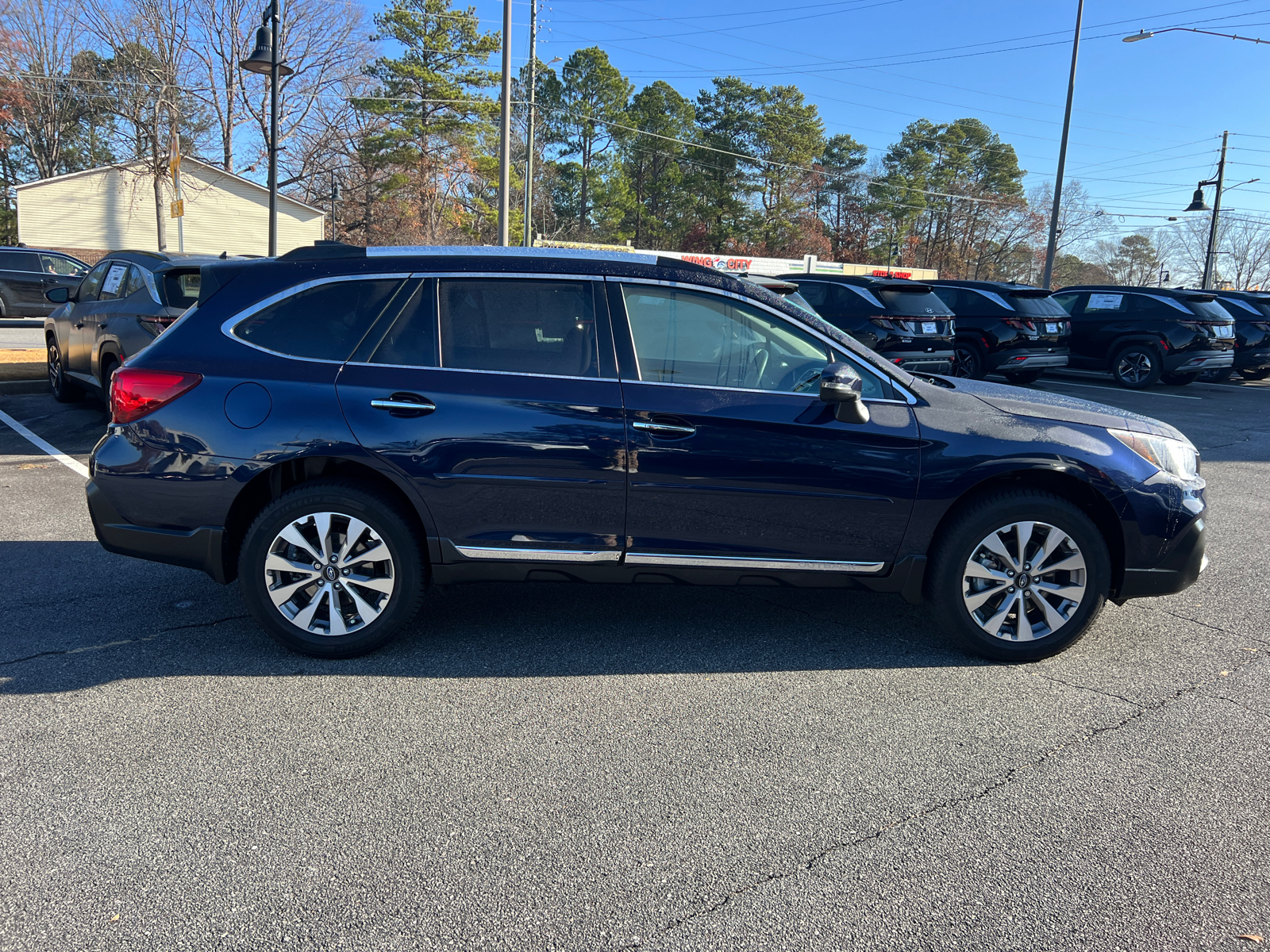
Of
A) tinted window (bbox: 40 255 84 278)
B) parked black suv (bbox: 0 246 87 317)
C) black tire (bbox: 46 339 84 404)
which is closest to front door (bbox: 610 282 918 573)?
black tire (bbox: 46 339 84 404)

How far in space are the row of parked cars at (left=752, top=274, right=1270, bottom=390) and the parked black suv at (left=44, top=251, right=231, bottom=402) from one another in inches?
260

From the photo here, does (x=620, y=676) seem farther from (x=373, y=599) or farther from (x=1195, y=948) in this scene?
(x=1195, y=948)

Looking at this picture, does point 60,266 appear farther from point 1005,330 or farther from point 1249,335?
point 1249,335

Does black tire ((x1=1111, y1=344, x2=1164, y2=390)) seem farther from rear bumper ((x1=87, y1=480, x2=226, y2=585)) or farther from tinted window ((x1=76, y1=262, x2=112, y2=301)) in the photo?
rear bumper ((x1=87, y1=480, x2=226, y2=585))

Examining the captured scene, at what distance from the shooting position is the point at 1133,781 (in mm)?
3234

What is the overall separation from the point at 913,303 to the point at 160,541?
11112 millimetres

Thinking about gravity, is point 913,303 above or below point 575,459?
above

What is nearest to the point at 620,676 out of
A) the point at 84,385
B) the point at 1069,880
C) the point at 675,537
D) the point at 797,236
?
the point at 675,537

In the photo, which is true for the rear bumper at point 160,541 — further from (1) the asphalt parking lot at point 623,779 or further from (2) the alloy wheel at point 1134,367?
(2) the alloy wheel at point 1134,367

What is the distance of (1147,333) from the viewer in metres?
17.1

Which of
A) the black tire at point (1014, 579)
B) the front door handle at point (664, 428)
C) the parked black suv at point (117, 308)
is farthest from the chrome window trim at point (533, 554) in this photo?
the parked black suv at point (117, 308)

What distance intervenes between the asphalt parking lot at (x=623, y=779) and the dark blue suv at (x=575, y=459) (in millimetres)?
399

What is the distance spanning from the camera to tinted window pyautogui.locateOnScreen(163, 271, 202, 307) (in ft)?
25.9

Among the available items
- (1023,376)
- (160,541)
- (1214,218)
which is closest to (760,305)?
(160,541)
